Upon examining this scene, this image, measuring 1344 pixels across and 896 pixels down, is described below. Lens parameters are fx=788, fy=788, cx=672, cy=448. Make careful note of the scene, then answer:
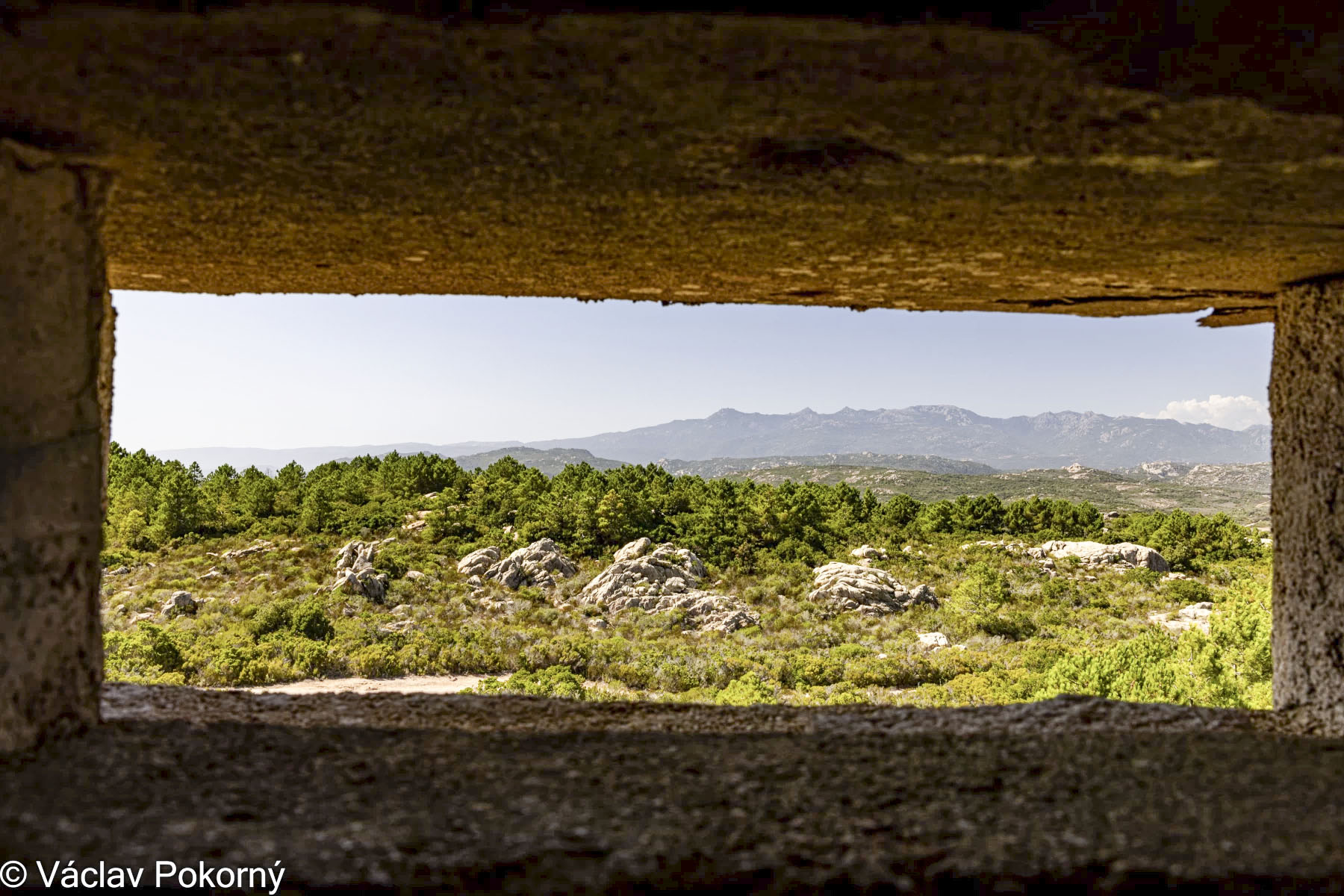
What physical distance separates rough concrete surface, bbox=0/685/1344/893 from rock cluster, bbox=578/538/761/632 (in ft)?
59.5

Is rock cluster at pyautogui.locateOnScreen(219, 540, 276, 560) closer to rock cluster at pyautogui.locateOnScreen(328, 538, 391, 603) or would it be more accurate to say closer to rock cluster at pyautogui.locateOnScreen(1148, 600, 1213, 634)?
rock cluster at pyautogui.locateOnScreen(328, 538, 391, 603)

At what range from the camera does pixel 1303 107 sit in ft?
7.34

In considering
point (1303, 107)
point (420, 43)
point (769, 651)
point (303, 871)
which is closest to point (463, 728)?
point (303, 871)

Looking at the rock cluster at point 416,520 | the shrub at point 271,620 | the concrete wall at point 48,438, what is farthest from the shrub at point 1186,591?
the concrete wall at point 48,438

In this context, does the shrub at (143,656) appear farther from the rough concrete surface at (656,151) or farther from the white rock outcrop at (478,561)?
the rough concrete surface at (656,151)

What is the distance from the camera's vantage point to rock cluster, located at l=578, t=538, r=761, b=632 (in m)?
21.7

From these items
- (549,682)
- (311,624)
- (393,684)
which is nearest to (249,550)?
(311,624)

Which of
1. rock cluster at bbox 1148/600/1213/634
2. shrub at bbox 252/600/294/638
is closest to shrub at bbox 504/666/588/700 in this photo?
shrub at bbox 252/600/294/638

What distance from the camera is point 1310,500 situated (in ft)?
12.8

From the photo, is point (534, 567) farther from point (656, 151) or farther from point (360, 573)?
point (656, 151)

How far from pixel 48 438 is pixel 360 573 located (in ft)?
67.8

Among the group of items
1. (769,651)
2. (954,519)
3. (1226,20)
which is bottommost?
(769,651)

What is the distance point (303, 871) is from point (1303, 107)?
3.37 metres

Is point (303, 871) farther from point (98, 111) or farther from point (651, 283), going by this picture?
point (651, 283)
